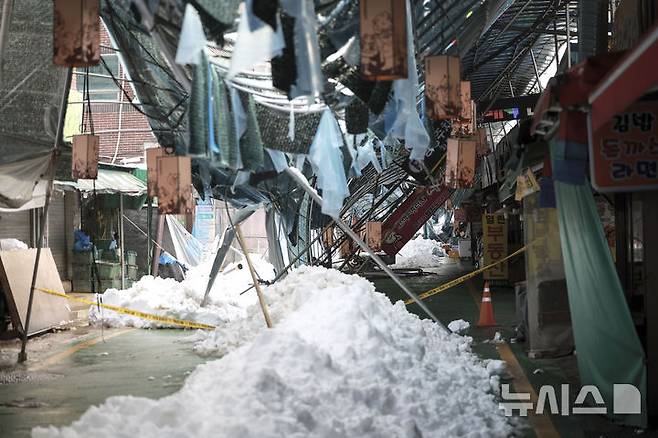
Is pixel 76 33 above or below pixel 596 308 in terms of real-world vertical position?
above

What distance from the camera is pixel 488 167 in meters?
23.9

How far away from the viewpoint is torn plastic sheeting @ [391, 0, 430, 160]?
332 inches

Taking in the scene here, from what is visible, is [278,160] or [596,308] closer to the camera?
[596,308]

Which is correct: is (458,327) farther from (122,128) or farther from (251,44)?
(122,128)

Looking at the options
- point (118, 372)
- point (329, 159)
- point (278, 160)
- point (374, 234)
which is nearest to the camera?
point (118, 372)

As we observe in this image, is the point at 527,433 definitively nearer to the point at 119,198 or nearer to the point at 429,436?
the point at 429,436

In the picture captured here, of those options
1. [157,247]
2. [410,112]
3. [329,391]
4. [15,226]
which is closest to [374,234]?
[157,247]

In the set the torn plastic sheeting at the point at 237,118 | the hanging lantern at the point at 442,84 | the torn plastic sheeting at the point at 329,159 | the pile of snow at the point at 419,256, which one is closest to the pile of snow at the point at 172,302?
the torn plastic sheeting at the point at 329,159

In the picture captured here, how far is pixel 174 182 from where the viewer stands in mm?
10398

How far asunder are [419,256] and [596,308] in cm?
3097

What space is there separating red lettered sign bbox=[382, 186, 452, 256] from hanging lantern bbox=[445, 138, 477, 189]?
13.1m

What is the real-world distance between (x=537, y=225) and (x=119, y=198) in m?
14.8

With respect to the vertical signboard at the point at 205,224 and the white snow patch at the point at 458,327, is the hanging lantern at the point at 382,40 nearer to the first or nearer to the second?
the white snow patch at the point at 458,327

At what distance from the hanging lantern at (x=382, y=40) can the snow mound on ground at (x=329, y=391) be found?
293 cm
